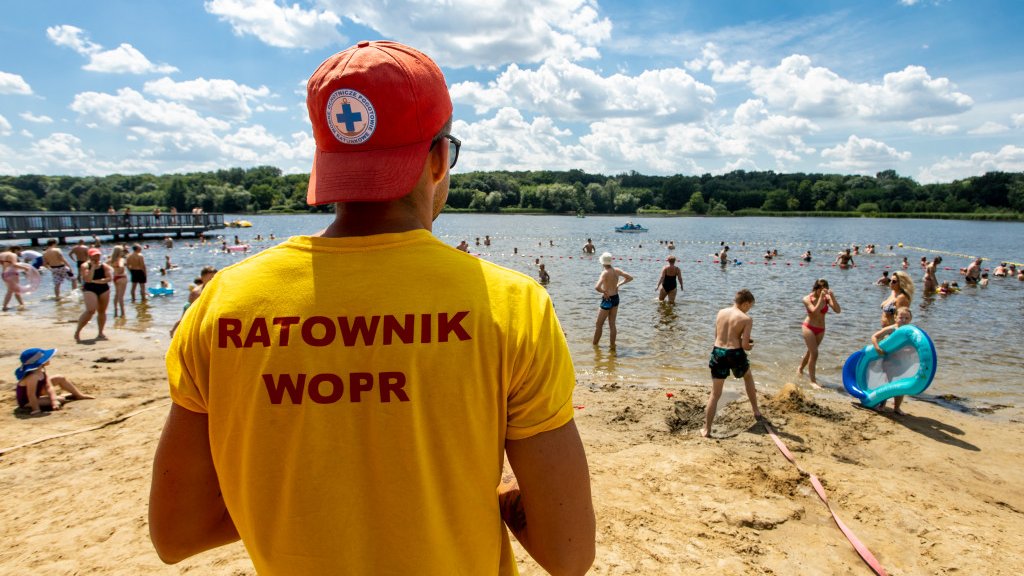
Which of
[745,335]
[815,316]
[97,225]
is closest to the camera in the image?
[745,335]

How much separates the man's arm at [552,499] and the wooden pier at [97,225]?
45438 millimetres

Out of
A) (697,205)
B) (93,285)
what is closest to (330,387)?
(93,285)

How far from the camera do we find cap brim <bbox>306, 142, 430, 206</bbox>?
1.09m

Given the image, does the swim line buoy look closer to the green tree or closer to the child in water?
the child in water

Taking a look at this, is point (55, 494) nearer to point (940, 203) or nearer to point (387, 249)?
point (387, 249)

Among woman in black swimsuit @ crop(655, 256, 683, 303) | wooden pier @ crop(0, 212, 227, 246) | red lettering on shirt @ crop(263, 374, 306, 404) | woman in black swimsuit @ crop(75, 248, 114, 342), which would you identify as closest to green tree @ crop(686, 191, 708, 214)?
wooden pier @ crop(0, 212, 227, 246)

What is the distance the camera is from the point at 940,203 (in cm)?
11031

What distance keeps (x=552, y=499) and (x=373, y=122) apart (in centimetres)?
84

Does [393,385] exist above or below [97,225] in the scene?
above

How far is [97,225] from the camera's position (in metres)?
40.1

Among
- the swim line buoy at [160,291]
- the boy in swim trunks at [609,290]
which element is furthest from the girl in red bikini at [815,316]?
the swim line buoy at [160,291]

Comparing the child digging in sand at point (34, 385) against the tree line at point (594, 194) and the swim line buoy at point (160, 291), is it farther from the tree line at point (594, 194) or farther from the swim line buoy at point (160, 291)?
the tree line at point (594, 194)

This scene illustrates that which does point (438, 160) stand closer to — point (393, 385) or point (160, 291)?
point (393, 385)

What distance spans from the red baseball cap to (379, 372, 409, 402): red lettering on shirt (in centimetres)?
36
